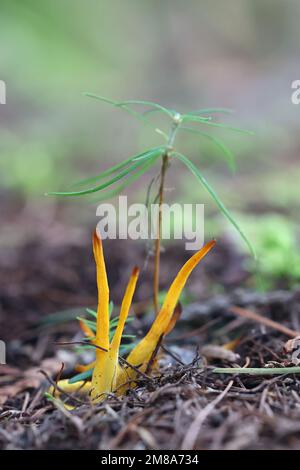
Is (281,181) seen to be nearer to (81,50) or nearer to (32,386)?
(32,386)

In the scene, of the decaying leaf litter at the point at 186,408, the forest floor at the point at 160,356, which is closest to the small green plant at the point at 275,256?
the forest floor at the point at 160,356

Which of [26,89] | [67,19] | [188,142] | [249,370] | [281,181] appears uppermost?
[67,19]

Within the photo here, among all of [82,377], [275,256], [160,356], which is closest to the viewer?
[82,377]

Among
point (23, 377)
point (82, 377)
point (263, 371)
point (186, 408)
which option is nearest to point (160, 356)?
point (82, 377)


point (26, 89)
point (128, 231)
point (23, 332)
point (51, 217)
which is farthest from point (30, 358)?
point (26, 89)

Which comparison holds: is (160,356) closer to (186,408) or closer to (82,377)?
(82,377)

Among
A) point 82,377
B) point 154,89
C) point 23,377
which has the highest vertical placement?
point 154,89
